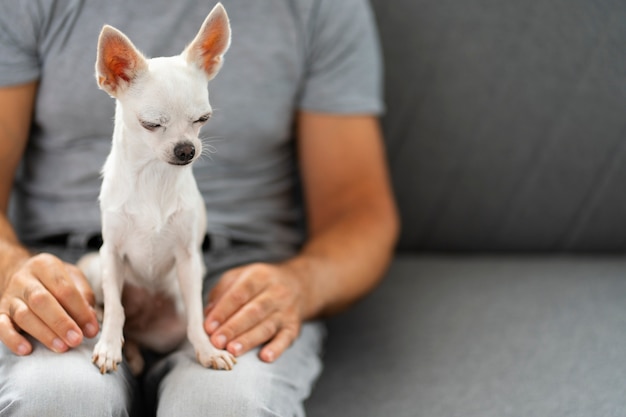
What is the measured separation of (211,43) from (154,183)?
17cm

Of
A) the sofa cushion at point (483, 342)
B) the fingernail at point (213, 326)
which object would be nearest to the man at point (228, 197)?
the fingernail at point (213, 326)

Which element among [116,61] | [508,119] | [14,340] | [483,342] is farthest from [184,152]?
[508,119]

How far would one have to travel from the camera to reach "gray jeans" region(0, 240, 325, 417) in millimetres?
840

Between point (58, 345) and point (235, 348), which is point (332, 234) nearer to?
point (235, 348)

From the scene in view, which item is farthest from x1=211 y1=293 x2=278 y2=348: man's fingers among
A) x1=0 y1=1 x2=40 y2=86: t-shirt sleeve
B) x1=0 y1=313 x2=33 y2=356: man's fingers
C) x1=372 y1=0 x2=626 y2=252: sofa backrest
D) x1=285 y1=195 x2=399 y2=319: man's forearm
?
x1=372 y1=0 x2=626 y2=252: sofa backrest

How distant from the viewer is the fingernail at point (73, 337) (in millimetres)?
865

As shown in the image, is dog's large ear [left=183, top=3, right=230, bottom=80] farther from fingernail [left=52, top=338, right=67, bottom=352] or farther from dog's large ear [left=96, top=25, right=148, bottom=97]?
fingernail [left=52, top=338, right=67, bottom=352]

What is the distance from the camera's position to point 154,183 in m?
0.78

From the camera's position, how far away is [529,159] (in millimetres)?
1552

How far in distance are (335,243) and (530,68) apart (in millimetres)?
593

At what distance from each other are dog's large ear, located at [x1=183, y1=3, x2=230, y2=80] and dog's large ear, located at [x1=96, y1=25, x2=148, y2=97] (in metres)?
0.05

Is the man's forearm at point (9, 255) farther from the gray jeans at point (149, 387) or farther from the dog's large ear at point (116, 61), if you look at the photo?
the dog's large ear at point (116, 61)

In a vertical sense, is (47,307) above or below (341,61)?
below

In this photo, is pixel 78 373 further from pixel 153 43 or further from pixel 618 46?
pixel 618 46
